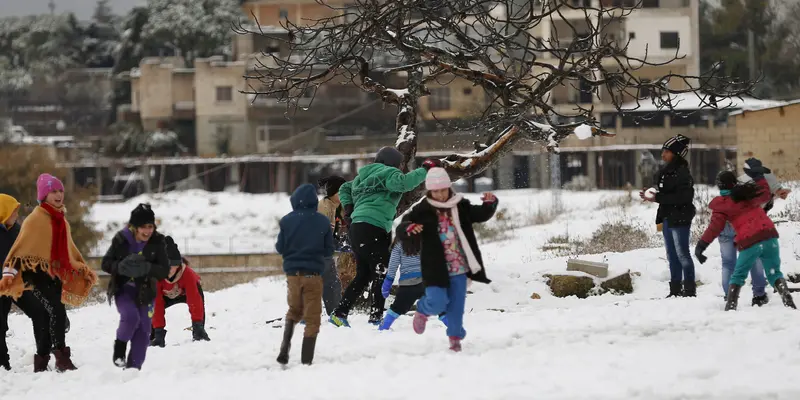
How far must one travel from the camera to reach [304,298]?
930 cm

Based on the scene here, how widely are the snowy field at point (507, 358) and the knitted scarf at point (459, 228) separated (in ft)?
2.11

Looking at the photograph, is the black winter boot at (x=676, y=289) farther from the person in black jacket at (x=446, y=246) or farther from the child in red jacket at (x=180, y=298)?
the child in red jacket at (x=180, y=298)

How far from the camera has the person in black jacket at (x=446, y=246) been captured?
9273mm

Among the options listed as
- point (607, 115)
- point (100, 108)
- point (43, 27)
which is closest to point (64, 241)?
point (607, 115)

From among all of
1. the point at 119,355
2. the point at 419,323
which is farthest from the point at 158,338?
the point at 419,323

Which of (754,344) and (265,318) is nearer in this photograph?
(754,344)

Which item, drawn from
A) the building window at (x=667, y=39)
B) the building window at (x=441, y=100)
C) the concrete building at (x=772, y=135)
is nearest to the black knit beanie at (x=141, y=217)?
the concrete building at (x=772, y=135)

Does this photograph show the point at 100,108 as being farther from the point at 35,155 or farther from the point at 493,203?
the point at 493,203

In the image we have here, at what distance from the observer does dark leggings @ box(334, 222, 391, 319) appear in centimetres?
1116

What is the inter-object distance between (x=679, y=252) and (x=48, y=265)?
242 inches

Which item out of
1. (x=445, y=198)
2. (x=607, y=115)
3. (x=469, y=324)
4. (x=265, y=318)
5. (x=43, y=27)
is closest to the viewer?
(x=445, y=198)

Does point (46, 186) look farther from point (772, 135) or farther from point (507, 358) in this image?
point (772, 135)

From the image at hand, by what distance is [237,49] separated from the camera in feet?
265

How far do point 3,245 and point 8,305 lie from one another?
0.61 meters
